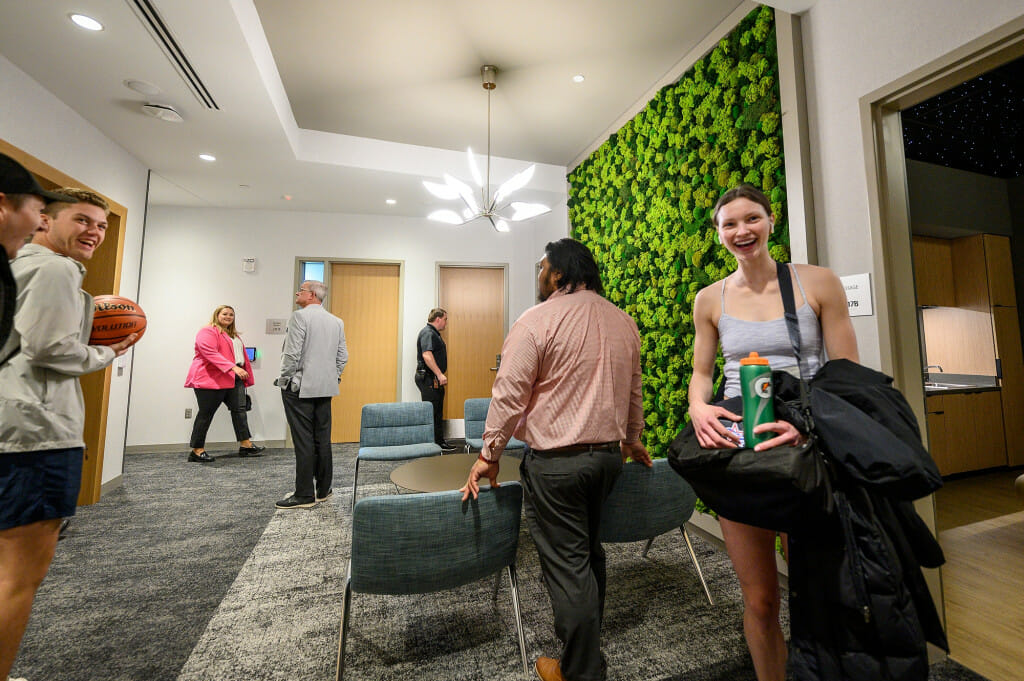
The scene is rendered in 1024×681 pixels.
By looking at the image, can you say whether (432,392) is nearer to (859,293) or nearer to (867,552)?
(859,293)

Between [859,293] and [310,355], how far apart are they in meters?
3.20

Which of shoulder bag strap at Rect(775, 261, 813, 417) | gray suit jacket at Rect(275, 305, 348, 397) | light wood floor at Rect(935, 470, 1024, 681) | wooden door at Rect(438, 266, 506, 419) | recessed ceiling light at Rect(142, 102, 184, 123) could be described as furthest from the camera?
wooden door at Rect(438, 266, 506, 419)

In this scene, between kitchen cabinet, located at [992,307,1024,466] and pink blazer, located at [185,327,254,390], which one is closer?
kitchen cabinet, located at [992,307,1024,466]

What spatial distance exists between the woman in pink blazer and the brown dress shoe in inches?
167

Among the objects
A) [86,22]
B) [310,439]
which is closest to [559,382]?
[310,439]

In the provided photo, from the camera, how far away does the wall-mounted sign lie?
5.66ft

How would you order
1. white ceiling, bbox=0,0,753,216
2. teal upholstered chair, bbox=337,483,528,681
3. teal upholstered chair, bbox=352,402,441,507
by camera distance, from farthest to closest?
teal upholstered chair, bbox=352,402,441,507 → white ceiling, bbox=0,0,753,216 → teal upholstered chair, bbox=337,483,528,681

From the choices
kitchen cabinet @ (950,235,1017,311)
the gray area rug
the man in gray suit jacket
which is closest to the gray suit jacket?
the man in gray suit jacket

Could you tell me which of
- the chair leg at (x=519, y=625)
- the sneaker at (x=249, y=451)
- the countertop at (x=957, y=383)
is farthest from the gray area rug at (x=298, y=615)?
the countertop at (x=957, y=383)

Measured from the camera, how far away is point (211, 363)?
14.4 ft

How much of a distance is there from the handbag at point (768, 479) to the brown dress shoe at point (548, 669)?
800 mm

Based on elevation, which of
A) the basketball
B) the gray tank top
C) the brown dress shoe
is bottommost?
the brown dress shoe

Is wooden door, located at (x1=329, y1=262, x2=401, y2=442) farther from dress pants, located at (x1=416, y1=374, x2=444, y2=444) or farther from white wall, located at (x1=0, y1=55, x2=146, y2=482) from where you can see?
white wall, located at (x1=0, y1=55, x2=146, y2=482)

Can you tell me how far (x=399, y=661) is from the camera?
155cm
